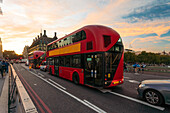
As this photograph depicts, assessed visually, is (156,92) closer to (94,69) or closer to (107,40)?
(94,69)

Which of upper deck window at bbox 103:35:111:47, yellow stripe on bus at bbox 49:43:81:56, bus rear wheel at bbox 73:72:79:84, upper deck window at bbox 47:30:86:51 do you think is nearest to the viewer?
upper deck window at bbox 103:35:111:47

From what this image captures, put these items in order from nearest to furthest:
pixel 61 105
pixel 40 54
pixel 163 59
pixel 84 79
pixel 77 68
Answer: pixel 61 105, pixel 84 79, pixel 77 68, pixel 40 54, pixel 163 59

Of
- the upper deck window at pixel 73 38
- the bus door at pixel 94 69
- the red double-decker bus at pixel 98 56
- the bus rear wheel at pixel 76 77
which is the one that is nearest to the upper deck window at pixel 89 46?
the red double-decker bus at pixel 98 56

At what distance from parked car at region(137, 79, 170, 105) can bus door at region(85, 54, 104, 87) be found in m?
2.22

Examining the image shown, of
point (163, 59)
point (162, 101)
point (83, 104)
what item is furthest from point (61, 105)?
point (163, 59)

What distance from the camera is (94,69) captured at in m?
5.89

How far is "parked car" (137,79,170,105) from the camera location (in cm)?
381

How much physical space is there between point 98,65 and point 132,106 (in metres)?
2.62

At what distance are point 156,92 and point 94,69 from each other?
3.21 m

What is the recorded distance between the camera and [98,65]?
5672 mm

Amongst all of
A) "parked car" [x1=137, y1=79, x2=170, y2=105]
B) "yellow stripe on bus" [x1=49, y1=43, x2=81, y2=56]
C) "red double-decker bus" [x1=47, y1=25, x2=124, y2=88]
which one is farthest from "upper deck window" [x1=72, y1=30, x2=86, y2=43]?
"parked car" [x1=137, y1=79, x2=170, y2=105]

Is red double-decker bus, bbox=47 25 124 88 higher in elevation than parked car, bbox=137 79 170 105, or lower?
higher

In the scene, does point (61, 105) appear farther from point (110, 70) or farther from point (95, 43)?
point (95, 43)

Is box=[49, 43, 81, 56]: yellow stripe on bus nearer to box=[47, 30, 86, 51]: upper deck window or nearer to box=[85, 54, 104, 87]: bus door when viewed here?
box=[47, 30, 86, 51]: upper deck window
